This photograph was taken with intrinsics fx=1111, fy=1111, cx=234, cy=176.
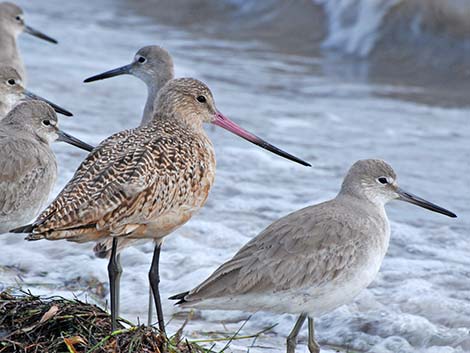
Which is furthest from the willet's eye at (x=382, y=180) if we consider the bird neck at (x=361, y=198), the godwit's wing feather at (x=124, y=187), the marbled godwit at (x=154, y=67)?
the marbled godwit at (x=154, y=67)

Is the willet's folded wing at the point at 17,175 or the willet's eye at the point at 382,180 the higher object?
the willet's eye at the point at 382,180

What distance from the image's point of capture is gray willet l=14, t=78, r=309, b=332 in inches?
196

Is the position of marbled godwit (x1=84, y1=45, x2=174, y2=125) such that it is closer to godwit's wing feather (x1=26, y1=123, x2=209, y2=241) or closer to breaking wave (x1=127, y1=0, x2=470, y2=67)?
godwit's wing feather (x1=26, y1=123, x2=209, y2=241)

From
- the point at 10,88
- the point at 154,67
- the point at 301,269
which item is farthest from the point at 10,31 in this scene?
the point at 301,269

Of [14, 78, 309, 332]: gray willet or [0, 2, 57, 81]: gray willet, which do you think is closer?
[14, 78, 309, 332]: gray willet

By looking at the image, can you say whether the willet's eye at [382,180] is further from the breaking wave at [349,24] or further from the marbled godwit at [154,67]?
the breaking wave at [349,24]

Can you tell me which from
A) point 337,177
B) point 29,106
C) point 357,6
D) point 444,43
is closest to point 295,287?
point 29,106

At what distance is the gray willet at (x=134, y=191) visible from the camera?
498 centimetres

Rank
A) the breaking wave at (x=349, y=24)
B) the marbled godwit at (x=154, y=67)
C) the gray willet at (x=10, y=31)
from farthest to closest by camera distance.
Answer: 1. the breaking wave at (x=349, y=24)
2. the gray willet at (x=10, y=31)
3. the marbled godwit at (x=154, y=67)

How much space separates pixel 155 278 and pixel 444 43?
764 cm

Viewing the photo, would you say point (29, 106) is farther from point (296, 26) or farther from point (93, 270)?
point (296, 26)

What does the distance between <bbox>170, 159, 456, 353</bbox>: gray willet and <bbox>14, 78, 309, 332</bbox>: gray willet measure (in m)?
0.34

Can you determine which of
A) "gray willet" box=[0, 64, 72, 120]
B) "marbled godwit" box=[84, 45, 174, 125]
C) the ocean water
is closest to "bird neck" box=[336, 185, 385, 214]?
the ocean water

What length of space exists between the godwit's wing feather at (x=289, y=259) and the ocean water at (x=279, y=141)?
1.80 feet
